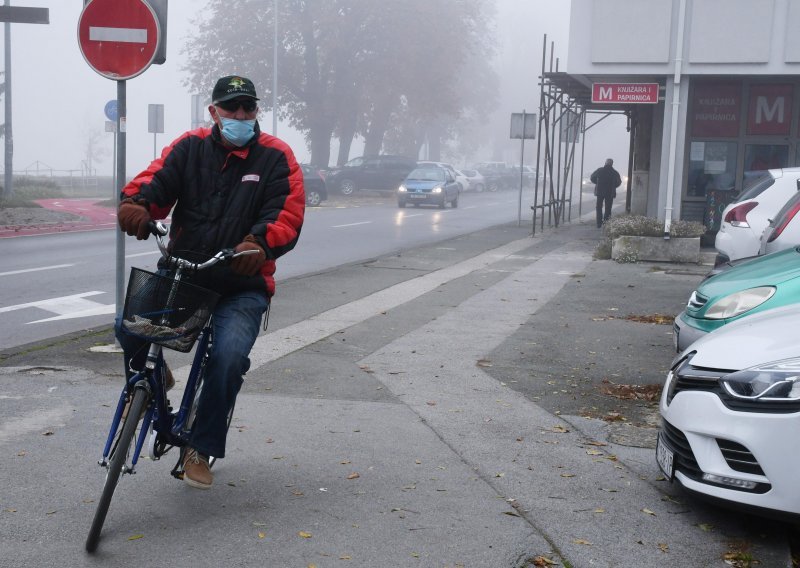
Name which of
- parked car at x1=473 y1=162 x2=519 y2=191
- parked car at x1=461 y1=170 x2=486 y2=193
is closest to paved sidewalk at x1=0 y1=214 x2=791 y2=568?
parked car at x1=461 y1=170 x2=486 y2=193

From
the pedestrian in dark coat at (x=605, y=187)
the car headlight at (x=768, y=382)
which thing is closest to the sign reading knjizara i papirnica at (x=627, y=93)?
the pedestrian in dark coat at (x=605, y=187)

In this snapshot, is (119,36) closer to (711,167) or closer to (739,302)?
(739,302)

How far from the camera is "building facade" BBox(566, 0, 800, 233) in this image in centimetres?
1792

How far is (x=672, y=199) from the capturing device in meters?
18.0

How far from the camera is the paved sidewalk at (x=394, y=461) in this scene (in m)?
4.29

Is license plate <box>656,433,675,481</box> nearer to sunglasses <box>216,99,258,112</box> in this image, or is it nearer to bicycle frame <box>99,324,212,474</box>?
bicycle frame <box>99,324,212,474</box>

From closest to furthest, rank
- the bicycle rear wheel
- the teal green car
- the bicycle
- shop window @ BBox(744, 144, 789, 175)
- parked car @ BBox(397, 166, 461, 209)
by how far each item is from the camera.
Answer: the bicycle rear wheel, the bicycle, the teal green car, shop window @ BBox(744, 144, 789, 175), parked car @ BBox(397, 166, 461, 209)

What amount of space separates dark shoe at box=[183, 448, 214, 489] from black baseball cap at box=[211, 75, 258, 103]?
154cm

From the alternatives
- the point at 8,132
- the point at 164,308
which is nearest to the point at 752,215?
the point at 164,308

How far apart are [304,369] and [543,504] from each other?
3334 millimetres

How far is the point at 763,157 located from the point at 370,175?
30073mm

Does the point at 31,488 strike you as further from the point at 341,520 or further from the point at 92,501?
the point at 341,520

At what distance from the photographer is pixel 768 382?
174 inches

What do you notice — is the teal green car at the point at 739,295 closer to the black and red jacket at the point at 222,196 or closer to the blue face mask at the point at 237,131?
the black and red jacket at the point at 222,196
